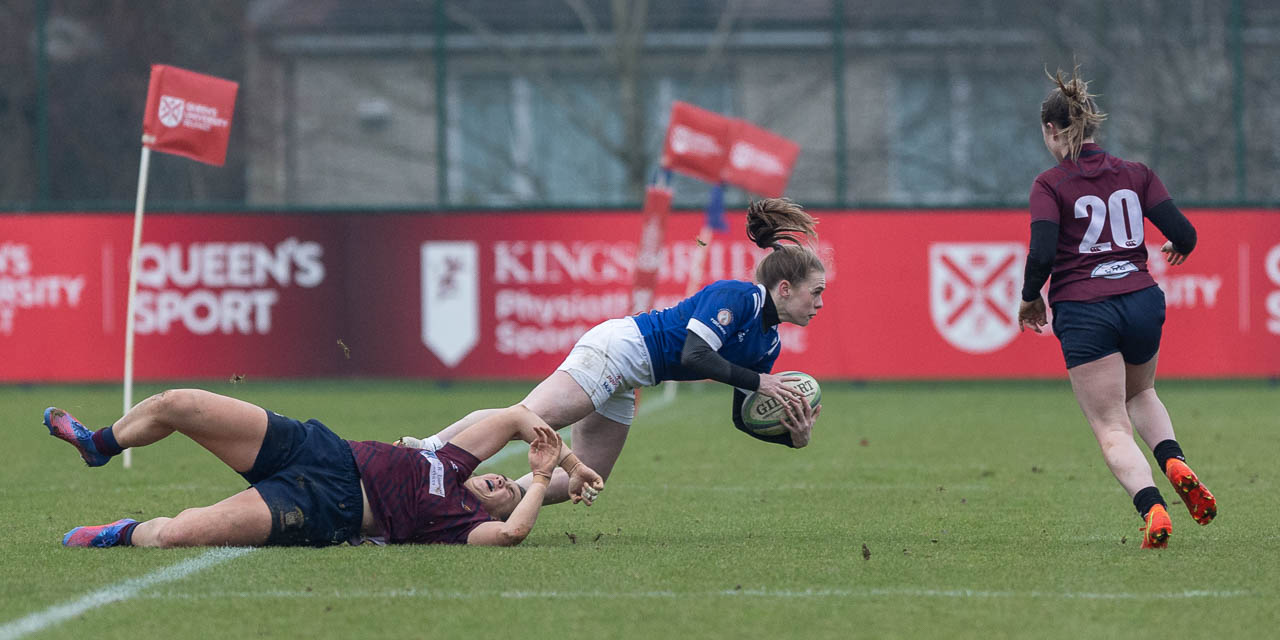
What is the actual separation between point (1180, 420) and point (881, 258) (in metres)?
5.17

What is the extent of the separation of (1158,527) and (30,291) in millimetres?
14608

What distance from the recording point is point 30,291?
18.0 m

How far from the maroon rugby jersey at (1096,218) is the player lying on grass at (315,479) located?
2.20m

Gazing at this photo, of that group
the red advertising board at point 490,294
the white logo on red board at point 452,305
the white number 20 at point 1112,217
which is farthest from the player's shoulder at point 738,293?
the white logo on red board at point 452,305

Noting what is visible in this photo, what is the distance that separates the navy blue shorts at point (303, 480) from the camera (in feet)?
21.0

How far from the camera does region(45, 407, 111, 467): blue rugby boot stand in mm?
6348

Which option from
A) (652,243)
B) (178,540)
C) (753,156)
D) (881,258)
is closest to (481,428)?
(178,540)

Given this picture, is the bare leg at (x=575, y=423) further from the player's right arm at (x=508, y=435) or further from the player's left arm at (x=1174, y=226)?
the player's left arm at (x=1174, y=226)

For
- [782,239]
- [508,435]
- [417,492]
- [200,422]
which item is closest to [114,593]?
[200,422]

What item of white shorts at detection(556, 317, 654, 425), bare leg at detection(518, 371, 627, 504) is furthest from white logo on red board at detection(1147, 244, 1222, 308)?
white shorts at detection(556, 317, 654, 425)

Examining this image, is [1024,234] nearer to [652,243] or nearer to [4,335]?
[652,243]

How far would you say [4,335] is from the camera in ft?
Result: 59.3

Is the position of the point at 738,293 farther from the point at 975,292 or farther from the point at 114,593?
the point at 975,292

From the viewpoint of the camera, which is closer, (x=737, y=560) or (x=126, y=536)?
(x=737, y=560)
